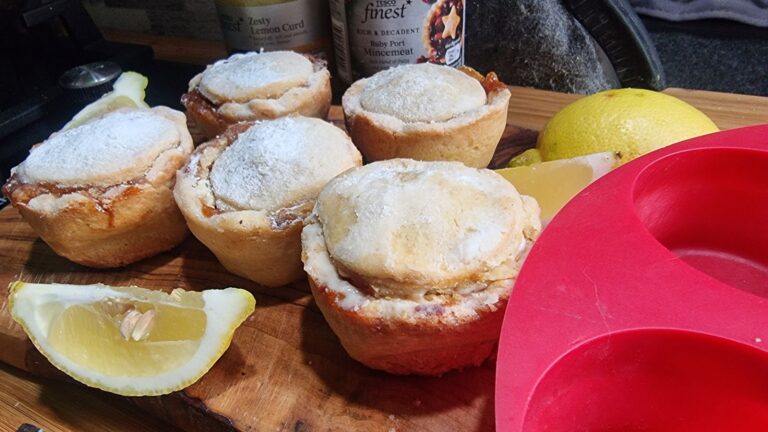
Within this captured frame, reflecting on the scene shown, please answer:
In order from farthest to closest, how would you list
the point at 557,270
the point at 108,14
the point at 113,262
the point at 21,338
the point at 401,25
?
the point at 108,14 → the point at 401,25 → the point at 113,262 → the point at 21,338 → the point at 557,270

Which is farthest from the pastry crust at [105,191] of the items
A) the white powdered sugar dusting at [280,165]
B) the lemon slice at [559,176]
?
the lemon slice at [559,176]

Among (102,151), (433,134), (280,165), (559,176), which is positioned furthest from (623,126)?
(102,151)

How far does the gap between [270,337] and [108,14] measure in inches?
78.3

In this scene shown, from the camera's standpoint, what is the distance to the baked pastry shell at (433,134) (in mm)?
1157

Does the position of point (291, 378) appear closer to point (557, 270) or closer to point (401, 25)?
point (557, 270)

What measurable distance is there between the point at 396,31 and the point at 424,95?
1.10 feet

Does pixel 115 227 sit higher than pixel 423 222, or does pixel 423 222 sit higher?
pixel 423 222

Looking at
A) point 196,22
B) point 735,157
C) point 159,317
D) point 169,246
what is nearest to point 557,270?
point 735,157

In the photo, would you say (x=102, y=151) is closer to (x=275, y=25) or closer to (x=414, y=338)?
(x=275, y=25)

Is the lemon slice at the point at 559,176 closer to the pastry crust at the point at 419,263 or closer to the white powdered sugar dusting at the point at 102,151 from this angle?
the pastry crust at the point at 419,263

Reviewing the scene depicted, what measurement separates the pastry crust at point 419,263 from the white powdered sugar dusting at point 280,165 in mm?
135

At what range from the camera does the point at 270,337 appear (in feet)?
3.27

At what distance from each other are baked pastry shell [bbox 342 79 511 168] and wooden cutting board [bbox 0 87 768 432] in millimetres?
329

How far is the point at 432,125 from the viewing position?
1.15 metres
